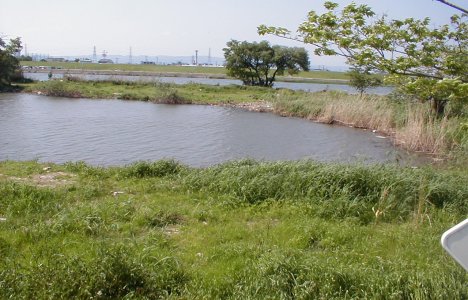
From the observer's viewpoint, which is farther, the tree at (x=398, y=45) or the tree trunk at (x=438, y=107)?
the tree trunk at (x=438, y=107)

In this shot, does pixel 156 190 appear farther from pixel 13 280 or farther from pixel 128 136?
pixel 128 136

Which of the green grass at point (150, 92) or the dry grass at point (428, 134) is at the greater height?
the green grass at point (150, 92)

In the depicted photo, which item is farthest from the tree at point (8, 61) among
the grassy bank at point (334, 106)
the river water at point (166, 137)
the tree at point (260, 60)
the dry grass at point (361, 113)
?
the dry grass at point (361, 113)

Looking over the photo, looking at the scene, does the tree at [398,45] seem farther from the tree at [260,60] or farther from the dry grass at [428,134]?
the tree at [260,60]

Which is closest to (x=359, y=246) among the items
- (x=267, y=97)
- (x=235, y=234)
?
(x=235, y=234)

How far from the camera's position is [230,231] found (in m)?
6.31

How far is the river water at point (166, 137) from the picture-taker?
14797 mm

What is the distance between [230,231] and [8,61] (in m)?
40.8

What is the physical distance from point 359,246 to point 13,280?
13.2 ft

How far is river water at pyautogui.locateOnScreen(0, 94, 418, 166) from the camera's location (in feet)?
48.5

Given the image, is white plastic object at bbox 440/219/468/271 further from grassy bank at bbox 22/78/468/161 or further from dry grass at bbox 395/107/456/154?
dry grass at bbox 395/107/456/154

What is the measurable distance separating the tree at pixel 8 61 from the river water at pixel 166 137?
39.6ft

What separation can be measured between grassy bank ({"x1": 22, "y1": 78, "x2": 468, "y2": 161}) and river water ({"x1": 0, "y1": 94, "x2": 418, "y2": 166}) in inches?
37.0

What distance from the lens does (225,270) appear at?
4.83 meters
